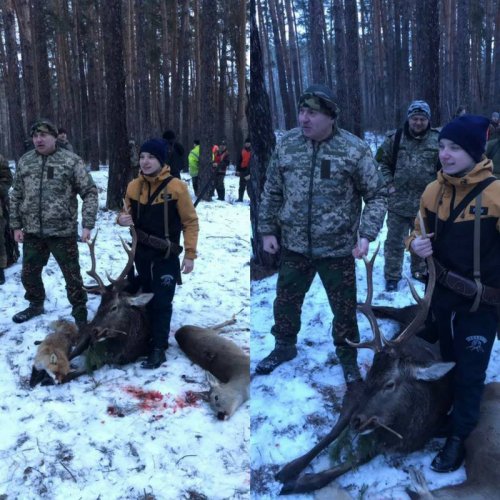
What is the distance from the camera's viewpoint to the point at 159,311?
205 inches

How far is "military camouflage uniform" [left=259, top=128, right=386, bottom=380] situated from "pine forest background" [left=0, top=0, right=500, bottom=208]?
0.51 metres

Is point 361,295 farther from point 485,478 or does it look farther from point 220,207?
point 220,207

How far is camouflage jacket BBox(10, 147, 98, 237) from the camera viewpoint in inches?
220

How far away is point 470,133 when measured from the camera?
10.3ft

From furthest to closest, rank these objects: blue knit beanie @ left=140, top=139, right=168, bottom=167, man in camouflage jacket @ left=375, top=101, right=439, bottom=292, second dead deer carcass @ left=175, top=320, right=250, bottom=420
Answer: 1. man in camouflage jacket @ left=375, top=101, right=439, bottom=292
2. blue knit beanie @ left=140, top=139, right=168, bottom=167
3. second dead deer carcass @ left=175, top=320, right=250, bottom=420

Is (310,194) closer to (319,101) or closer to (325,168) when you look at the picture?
(325,168)

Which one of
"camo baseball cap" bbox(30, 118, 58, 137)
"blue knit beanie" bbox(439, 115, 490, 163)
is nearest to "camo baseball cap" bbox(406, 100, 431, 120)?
"blue knit beanie" bbox(439, 115, 490, 163)

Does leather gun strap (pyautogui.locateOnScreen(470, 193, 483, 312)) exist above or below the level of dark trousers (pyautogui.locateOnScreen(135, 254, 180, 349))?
above

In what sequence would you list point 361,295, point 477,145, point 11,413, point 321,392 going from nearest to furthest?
point 477,145
point 321,392
point 11,413
point 361,295

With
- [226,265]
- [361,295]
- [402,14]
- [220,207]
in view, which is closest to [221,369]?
[361,295]

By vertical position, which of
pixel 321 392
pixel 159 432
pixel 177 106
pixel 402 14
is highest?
pixel 402 14

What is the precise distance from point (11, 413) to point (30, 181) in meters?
2.54

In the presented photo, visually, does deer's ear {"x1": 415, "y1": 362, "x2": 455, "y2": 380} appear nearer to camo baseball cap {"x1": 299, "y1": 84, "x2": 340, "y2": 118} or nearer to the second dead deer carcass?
the second dead deer carcass

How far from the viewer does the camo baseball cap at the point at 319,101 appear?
143 inches
